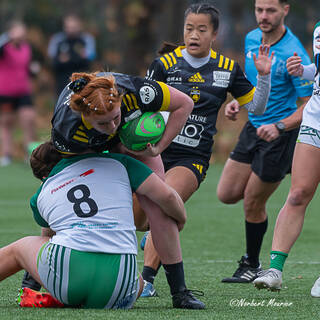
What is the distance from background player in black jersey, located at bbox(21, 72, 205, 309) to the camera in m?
4.43

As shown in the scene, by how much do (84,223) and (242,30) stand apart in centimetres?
2356

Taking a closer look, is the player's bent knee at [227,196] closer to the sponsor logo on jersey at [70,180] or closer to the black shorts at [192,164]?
the black shorts at [192,164]

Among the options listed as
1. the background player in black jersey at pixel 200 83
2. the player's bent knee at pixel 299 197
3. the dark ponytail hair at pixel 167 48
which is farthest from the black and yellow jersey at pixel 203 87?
the player's bent knee at pixel 299 197

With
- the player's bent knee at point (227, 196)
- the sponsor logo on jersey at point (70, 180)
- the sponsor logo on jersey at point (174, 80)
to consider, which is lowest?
the player's bent knee at point (227, 196)

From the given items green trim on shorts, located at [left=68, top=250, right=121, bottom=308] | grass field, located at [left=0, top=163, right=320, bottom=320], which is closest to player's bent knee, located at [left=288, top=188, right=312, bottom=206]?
grass field, located at [left=0, top=163, right=320, bottom=320]

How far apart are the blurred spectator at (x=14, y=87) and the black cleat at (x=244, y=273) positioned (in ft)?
33.6

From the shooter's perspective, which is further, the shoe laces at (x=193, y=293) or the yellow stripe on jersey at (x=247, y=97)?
the yellow stripe on jersey at (x=247, y=97)

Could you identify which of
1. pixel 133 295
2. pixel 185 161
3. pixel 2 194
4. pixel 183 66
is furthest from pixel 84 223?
pixel 2 194

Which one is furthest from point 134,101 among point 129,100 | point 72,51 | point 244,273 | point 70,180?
point 72,51

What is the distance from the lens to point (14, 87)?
53.8 ft

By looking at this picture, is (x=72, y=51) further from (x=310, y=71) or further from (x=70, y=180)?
(x=70, y=180)

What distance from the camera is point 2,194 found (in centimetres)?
1213

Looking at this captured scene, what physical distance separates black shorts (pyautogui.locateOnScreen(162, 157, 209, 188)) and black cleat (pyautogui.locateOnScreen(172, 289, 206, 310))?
4.22 feet

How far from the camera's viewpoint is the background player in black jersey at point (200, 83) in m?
6.10
